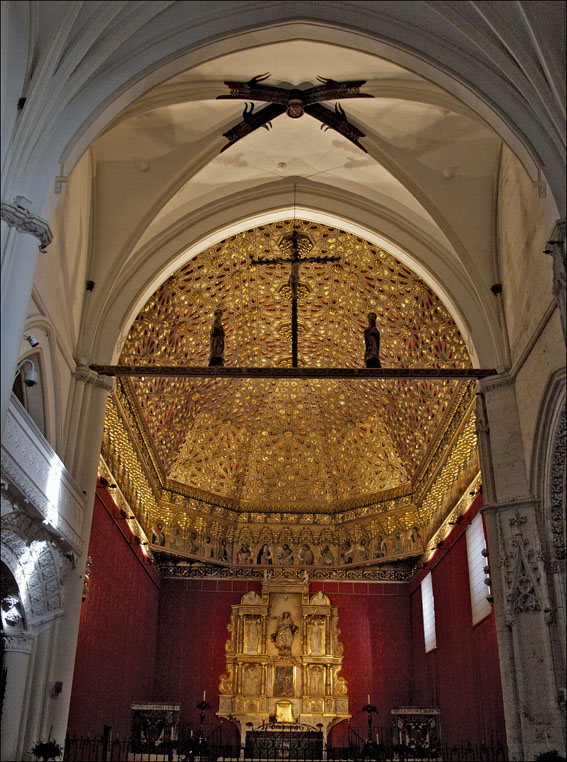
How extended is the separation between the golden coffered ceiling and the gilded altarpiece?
271cm

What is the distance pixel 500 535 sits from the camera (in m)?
11.4

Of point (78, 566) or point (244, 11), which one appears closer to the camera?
point (244, 11)

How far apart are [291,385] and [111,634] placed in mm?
8069

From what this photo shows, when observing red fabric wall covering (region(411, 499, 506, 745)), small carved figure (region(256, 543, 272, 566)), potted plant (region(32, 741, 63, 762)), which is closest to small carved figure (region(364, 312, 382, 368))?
red fabric wall covering (region(411, 499, 506, 745))

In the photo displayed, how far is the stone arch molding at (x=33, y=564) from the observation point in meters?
9.53

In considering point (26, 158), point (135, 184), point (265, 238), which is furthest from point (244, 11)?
point (265, 238)

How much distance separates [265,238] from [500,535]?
771 cm

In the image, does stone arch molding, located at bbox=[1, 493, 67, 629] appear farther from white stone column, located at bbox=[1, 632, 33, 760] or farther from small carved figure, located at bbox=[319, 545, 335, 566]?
small carved figure, located at bbox=[319, 545, 335, 566]

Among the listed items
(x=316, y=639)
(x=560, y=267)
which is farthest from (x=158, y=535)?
(x=560, y=267)

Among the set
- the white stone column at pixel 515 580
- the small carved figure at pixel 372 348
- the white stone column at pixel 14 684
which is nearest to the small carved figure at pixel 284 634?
the white stone column at pixel 515 580

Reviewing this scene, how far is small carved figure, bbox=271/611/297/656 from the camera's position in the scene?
1967 cm

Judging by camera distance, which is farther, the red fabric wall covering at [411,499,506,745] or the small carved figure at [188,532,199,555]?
the small carved figure at [188,532,199,555]

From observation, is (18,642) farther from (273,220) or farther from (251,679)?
(251,679)

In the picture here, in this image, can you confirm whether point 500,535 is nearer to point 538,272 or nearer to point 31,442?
point 538,272
